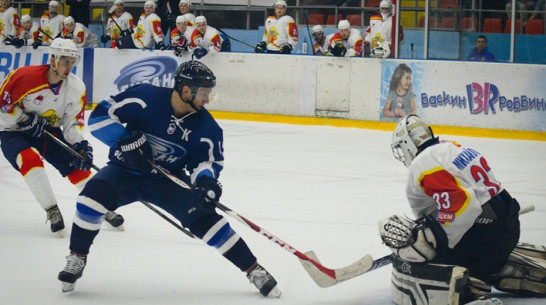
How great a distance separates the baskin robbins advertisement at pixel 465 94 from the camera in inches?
377

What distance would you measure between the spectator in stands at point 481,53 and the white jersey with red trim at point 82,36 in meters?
5.85

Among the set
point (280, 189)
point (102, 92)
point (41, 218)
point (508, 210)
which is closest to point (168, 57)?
point (102, 92)

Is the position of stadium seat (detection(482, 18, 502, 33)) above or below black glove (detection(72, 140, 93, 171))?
above

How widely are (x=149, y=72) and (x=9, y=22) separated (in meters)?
3.82

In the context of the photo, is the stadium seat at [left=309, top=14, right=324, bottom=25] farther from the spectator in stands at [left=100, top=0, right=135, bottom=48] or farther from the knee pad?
the knee pad

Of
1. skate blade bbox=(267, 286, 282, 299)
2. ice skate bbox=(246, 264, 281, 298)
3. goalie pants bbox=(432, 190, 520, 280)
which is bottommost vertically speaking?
skate blade bbox=(267, 286, 282, 299)

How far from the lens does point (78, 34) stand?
14.1 metres

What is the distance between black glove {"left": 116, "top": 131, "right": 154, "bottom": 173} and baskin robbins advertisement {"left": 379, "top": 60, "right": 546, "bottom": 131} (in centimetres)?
639

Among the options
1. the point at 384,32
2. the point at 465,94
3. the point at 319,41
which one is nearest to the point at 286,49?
the point at 384,32

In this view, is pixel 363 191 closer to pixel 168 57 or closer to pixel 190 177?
pixel 190 177

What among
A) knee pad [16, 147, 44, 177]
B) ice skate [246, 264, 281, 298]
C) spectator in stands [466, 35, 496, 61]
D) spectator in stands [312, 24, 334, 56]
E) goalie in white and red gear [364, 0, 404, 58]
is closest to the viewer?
ice skate [246, 264, 281, 298]

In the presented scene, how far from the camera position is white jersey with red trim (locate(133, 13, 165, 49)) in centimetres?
1295

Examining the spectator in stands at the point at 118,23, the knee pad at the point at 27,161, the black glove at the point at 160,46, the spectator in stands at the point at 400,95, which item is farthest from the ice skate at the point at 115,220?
the spectator in stands at the point at 118,23

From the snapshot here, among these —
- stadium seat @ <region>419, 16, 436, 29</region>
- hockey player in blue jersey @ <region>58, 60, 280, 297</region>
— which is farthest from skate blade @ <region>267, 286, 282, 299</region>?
stadium seat @ <region>419, 16, 436, 29</region>
